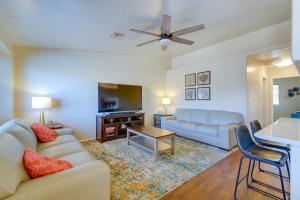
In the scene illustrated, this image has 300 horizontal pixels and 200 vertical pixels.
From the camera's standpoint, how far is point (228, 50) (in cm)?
418

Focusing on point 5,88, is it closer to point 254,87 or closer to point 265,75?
point 254,87

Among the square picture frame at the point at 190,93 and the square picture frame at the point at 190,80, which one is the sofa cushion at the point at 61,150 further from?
the square picture frame at the point at 190,80

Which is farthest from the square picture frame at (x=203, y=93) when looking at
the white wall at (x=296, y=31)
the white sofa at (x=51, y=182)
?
the white sofa at (x=51, y=182)

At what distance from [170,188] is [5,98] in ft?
12.3

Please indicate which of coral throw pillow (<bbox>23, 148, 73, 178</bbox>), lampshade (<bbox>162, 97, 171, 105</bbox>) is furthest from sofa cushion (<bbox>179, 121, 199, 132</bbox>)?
coral throw pillow (<bbox>23, 148, 73, 178</bbox>)

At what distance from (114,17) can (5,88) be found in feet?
9.16

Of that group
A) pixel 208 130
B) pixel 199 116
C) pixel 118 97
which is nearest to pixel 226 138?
pixel 208 130

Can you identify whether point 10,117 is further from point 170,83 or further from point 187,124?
point 170,83

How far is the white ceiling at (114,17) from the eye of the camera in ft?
7.32

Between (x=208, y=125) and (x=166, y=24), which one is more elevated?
(x=166, y=24)

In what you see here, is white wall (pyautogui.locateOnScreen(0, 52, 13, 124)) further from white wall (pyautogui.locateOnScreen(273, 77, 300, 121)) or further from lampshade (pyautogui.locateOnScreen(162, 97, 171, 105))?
white wall (pyautogui.locateOnScreen(273, 77, 300, 121))

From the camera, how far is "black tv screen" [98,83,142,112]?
418 cm

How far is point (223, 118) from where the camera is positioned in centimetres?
395

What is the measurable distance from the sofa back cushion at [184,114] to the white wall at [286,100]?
4856 millimetres
